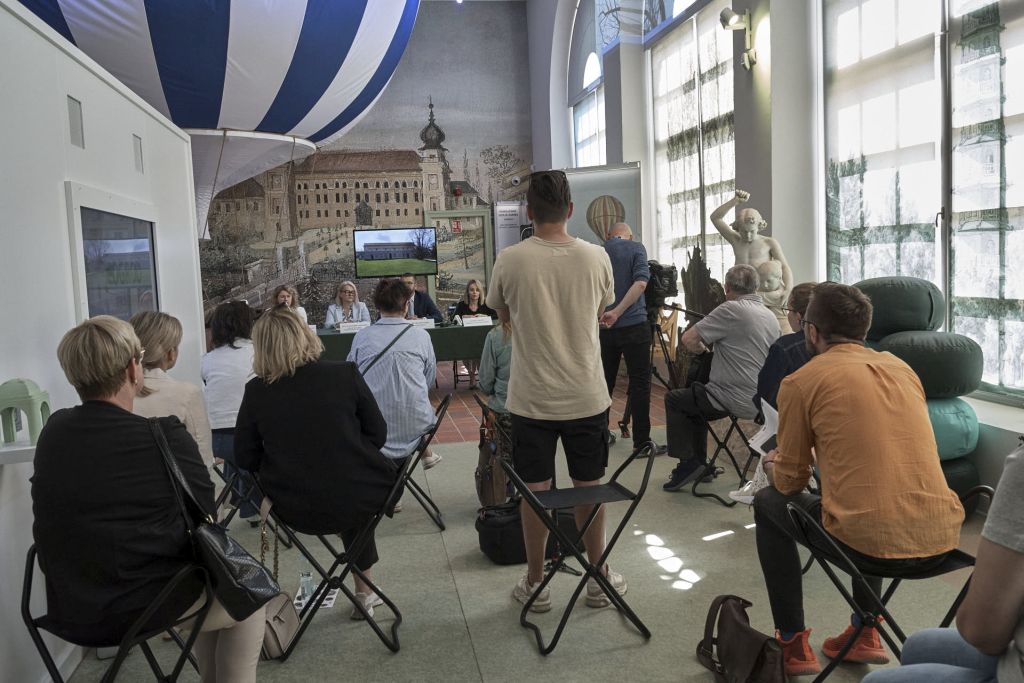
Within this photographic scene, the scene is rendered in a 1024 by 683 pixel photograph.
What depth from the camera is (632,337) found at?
18.5 ft

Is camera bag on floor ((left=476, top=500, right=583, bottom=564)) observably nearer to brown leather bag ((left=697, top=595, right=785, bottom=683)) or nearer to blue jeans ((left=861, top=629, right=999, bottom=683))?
brown leather bag ((left=697, top=595, right=785, bottom=683))

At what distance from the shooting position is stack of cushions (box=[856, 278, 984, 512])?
393 cm

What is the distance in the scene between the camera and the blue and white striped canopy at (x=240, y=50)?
5773 mm

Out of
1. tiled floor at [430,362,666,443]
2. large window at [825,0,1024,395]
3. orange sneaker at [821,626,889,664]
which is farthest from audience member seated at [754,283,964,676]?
tiled floor at [430,362,666,443]

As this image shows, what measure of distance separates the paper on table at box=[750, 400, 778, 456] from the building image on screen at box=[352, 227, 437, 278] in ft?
34.8

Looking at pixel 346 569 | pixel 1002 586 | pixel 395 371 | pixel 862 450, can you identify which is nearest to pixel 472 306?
pixel 395 371

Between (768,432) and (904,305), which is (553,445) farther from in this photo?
(904,305)

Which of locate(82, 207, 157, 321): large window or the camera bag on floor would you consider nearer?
locate(82, 207, 157, 321): large window

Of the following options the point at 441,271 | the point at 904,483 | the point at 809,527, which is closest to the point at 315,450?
the point at 809,527

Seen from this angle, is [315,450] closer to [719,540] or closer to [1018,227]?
[719,540]

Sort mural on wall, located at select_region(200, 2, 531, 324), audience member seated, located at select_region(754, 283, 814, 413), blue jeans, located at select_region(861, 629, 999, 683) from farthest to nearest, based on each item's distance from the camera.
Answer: mural on wall, located at select_region(200, 2, 531, 324), audience member seated, located at select_region(754, 283, 814, 413), blue jeans, located at select_region(861, 629, 999, 683)

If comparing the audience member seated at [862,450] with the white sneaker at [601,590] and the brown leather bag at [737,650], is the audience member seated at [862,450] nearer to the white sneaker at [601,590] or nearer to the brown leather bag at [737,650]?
the brown leather bag at [737,650]

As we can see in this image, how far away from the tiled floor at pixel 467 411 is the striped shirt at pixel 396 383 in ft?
7.18

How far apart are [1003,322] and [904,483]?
9.49 ft
